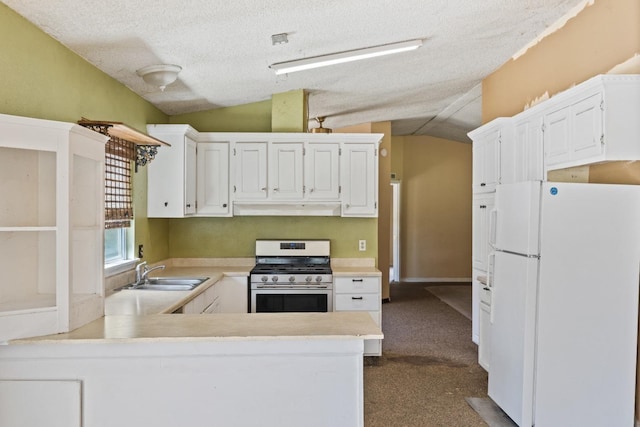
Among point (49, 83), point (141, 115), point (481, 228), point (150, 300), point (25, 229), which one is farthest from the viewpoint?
point (481, 228)

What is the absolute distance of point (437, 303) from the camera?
21.6 ft

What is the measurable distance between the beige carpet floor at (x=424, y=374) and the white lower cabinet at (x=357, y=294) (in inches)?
20.2

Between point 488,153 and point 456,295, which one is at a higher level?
point 488,153

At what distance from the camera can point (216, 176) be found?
14.0ft

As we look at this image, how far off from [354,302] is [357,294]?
80 millimetres

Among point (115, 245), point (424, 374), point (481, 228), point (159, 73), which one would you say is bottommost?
point (424, 374)

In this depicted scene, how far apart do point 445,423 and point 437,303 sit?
3804mm

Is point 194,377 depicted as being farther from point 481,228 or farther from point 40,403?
point 481,228

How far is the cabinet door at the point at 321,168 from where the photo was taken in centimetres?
427

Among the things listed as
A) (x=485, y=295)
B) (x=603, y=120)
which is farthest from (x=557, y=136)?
(x=485, y=295)

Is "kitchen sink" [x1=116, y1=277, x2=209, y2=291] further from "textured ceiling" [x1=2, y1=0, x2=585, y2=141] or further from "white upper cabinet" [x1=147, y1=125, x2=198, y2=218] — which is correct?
"textured ceiling" [x1=2, y1=0, x2=585, y2=141]

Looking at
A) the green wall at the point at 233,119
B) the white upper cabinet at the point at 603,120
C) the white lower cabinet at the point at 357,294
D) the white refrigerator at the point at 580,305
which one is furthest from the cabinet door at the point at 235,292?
the white upper cabinet at the point at 603,120

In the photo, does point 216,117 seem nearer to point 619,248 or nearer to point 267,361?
point 267,361

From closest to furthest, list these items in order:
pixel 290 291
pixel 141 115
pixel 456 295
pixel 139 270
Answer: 1. pixel 139 270
2. pixel 141 115
3. pixel 290 291
4. pixel 456 295
